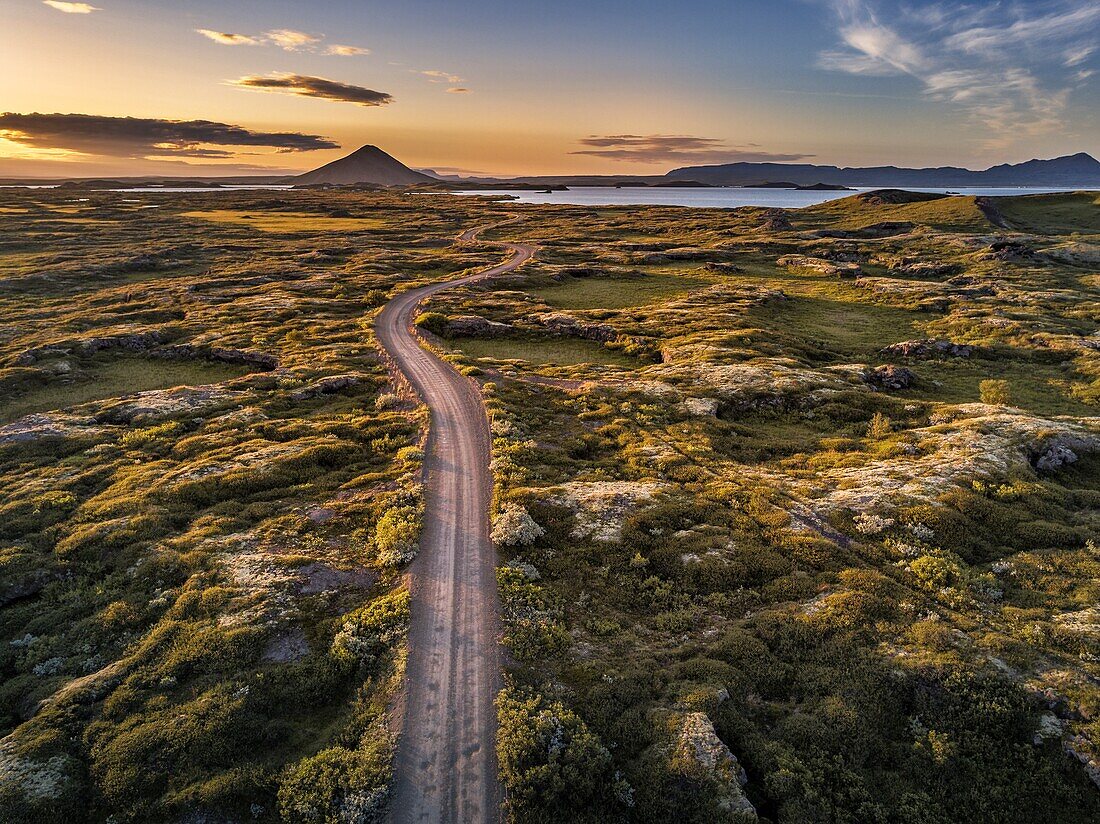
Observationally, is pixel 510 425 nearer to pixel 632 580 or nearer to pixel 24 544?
pixel 632 580

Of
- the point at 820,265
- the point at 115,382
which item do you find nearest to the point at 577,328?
the point at 115,382

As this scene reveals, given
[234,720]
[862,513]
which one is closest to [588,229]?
[862,513]

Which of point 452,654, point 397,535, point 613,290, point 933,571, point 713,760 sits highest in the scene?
point 613,290

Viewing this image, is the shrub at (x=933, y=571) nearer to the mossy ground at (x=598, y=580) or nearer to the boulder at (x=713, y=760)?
the mossy ground at (x=598, y=580)

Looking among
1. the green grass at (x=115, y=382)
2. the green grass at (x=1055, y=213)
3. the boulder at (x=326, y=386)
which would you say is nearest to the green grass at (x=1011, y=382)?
the boulder at (x=326, y=386)

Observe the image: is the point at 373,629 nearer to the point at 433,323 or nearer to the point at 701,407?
the point at 701,407
